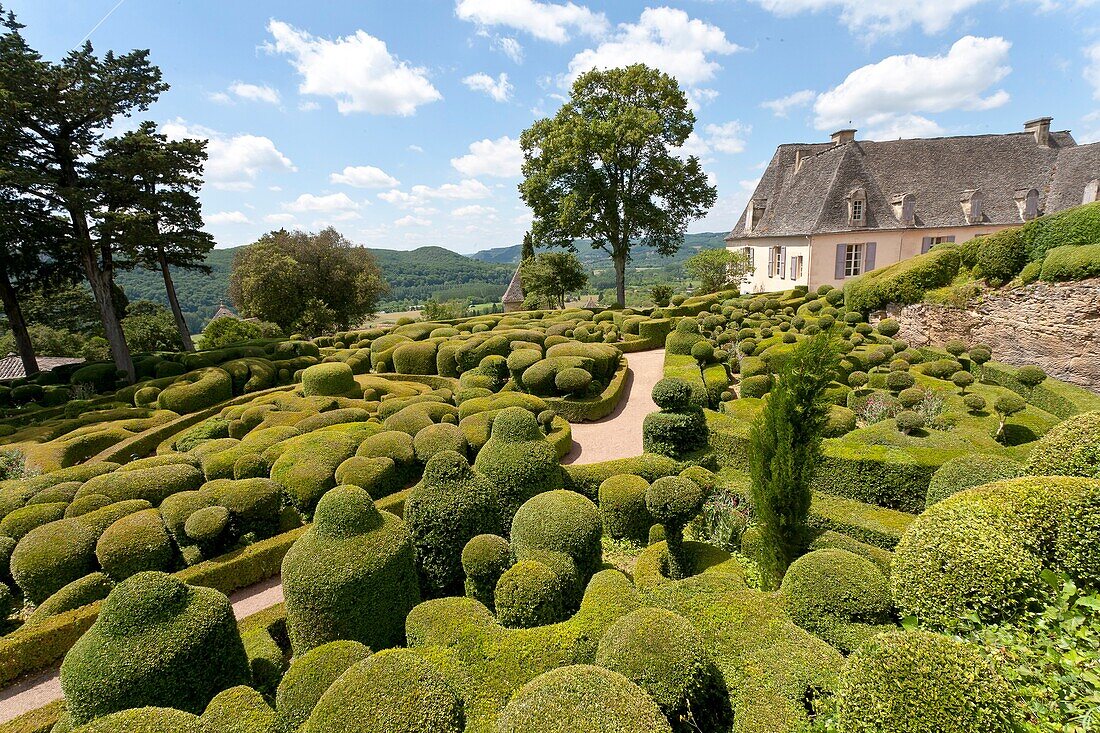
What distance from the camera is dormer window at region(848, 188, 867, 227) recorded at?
3053cm

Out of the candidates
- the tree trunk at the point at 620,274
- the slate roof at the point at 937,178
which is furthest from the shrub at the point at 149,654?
the slate roof at the point at 937,178

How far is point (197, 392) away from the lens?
1744cm

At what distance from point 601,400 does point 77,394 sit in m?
23.0

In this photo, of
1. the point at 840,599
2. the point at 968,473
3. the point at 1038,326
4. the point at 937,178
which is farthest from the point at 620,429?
the point at 937,178

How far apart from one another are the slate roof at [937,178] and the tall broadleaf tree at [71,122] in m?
39.4

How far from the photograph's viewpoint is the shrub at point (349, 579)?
6.02m

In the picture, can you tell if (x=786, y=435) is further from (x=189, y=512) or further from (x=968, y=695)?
(x=189, y=512)

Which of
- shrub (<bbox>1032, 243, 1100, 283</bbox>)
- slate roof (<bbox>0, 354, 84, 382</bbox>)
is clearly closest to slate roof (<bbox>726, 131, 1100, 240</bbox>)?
shrub (<bbox>1032, 243, 1100, 283</bbox>)

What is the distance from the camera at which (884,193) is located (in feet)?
109

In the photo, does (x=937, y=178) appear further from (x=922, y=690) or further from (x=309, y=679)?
(x=309, y=679)

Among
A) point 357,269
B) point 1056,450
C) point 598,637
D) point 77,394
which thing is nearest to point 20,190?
A: point 77,394

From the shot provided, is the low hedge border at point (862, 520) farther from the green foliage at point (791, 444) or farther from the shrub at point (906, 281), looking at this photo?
the shrub at point (906, 281)

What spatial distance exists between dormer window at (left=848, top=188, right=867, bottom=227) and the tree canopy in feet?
118

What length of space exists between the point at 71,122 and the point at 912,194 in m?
47.3
